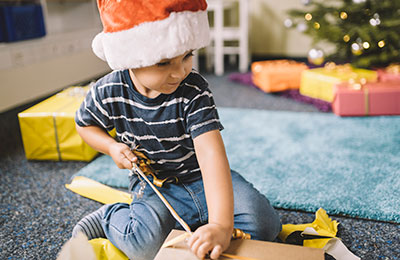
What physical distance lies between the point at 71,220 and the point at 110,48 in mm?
495

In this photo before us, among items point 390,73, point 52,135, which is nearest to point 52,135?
point 52,135

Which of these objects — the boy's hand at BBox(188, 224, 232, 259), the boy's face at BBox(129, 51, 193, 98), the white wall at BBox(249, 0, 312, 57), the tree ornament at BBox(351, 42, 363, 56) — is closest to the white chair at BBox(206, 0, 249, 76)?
the white wall at BBox(249, 0, 312, 57)

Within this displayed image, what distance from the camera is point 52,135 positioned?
123cm

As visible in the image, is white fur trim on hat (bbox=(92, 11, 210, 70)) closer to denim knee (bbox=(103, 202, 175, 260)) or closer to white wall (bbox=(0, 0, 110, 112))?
denim knee (bbox=(103, 202, 175, 260))

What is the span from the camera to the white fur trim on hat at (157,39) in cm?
56

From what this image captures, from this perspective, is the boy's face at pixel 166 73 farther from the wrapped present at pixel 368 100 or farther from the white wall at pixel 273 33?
the white wall at pixel 273 33

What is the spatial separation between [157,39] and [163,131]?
8.3 inches

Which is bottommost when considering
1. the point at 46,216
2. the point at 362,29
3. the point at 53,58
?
the point at 46,216

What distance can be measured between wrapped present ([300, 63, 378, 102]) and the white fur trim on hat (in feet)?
4.27

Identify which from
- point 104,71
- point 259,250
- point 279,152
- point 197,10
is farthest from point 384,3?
point 104,71

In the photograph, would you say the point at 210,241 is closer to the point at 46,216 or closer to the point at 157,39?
the point at 157,39

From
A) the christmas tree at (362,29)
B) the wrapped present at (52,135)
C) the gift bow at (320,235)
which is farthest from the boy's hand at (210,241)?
the christmas tree at (362,29)

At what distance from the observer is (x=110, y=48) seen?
1.99ft

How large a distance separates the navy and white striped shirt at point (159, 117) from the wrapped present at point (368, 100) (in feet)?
3.38
